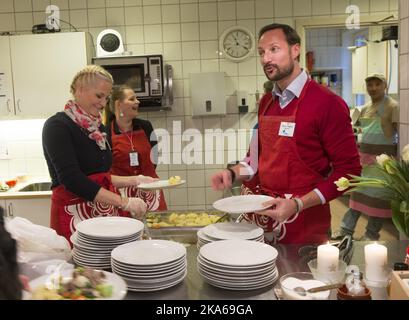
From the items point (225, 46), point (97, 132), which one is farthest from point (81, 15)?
point (97, 132)

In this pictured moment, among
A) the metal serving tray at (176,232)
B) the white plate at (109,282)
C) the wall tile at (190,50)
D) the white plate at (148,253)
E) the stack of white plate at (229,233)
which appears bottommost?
the metal serving tray at (176,232)

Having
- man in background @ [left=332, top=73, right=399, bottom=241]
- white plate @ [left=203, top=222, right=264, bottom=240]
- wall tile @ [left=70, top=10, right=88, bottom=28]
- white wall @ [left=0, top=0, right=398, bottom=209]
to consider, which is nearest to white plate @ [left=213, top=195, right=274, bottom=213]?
white plate @ [left=203, top=222, right=264, bottom=240]

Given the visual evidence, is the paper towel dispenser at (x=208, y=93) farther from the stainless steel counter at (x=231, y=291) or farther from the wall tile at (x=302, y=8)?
the stainless steel counter at (x=231, y=291)

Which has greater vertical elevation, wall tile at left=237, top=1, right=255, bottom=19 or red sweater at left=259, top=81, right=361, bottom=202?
wall tile at left=237, top=1, right=255, bottom=19

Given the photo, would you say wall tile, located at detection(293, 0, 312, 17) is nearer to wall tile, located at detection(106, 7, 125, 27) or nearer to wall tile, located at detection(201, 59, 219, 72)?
wall tile, located at detection(201, 59, 219, 72)

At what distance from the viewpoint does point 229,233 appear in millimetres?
1078

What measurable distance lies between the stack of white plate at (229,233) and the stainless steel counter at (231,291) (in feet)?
0.22

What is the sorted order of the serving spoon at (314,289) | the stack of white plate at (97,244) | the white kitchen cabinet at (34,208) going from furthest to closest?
the white kitchen cabinet at (34,208), the stack of white plate at (97,244), the serving spoon at (314,289)

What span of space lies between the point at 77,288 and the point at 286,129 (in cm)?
89

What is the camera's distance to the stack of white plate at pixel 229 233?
3.47 feet

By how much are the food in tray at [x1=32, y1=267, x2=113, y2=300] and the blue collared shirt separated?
0.90 m

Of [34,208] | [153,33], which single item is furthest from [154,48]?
[34,208]

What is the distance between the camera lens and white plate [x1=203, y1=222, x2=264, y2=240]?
106 cm

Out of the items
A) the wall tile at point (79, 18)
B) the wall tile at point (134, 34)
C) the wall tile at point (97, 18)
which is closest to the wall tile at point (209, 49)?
the wall tile at point (134, 34)
